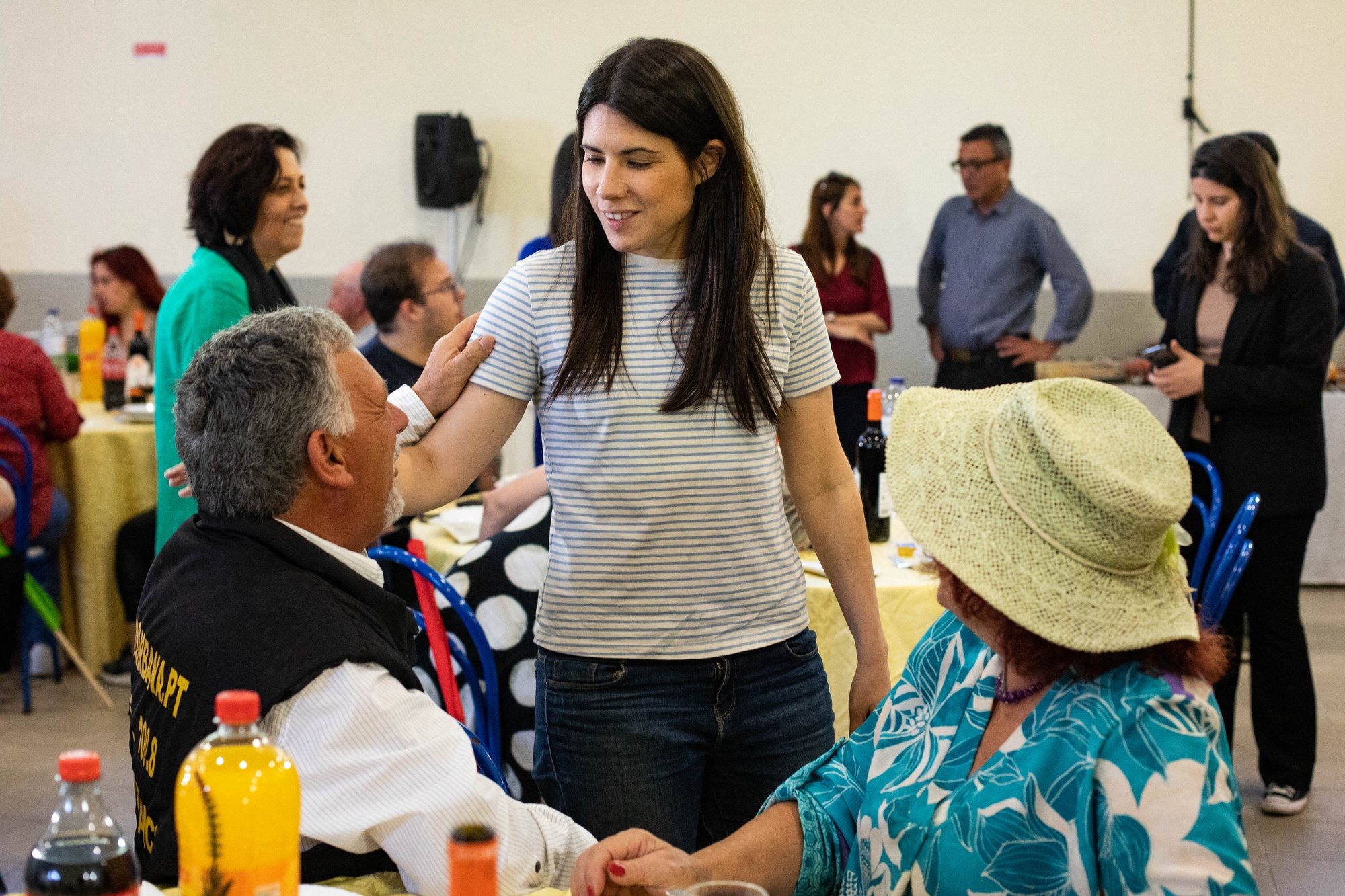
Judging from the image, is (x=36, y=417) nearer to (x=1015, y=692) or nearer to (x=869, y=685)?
(x=869, y=685)

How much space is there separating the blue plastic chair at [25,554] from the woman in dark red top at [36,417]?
0.03m

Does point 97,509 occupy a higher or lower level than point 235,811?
lower

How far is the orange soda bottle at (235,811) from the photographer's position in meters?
0.93

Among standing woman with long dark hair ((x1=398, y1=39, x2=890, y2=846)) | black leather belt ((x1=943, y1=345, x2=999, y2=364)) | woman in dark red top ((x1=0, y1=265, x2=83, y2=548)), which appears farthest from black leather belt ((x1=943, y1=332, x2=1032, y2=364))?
standing woman with long dark hair ((x1=398, y1=39, x2=890, y2=846))

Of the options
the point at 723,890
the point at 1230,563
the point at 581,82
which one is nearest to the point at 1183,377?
the point at 1230,563

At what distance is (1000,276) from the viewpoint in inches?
214

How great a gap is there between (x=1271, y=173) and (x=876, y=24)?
337 centimetres

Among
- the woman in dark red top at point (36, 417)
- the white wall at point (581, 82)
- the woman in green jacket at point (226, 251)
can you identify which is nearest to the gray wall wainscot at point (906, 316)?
the white wall at point (581, 82)

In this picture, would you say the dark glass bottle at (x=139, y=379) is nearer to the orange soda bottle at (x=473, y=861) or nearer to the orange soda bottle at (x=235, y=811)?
the orange soda bottle at (x=235, y=811)

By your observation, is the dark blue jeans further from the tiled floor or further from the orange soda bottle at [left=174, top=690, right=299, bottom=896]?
the tiled floor

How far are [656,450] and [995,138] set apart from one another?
4.23 m

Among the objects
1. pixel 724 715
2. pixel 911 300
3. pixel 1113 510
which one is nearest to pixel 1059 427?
pixel 1113 510

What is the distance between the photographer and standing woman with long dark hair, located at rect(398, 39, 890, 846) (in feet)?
5.15

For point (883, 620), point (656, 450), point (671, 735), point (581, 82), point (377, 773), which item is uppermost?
point (581, 82)
